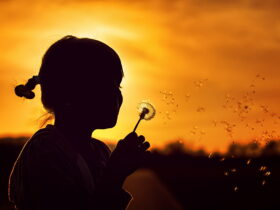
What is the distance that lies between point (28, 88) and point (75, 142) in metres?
0.42

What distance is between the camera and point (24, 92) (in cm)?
366

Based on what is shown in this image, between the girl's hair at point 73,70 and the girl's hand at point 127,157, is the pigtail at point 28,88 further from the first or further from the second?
the girl's hand at point 127,157

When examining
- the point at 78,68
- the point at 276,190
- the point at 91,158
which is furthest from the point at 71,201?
the point at 276,190

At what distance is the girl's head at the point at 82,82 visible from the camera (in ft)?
11.2

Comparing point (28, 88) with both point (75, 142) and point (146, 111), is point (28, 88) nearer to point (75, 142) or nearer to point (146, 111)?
point (75, 142)

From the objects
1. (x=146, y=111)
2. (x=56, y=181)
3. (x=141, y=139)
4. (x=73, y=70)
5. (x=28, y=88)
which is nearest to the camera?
(x=56, y=181)

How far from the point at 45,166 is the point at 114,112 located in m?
0.47

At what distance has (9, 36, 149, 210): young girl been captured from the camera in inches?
127

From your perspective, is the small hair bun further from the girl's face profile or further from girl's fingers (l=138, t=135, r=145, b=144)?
girl's fingers (l=138, t=135, r=145, b=144)

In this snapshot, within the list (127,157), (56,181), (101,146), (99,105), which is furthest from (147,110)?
(56,181)

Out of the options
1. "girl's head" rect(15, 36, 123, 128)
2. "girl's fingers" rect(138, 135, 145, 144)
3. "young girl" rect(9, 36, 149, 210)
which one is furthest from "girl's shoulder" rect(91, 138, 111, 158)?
"girl's fingers" rect(138, 135, 145, 144)

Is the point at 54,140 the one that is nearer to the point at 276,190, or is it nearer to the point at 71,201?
the point at 71,201

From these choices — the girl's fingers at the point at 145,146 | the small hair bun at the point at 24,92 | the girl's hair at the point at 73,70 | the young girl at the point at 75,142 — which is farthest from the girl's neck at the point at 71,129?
the girl's fingers at the point at 145,146

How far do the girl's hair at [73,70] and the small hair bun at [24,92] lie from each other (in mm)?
25
